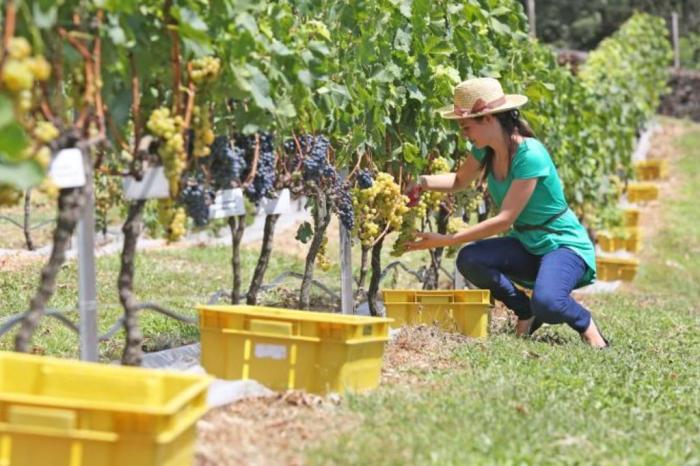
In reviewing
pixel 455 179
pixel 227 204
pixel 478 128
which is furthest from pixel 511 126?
pixel 227 204

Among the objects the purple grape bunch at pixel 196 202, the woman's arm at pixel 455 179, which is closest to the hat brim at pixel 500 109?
the woman's arm at pixel 455 179

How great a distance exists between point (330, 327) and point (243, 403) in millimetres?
384

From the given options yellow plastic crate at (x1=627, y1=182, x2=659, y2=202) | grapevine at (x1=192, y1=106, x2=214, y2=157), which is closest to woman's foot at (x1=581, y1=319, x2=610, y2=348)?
grapevine at (x1=192, y1=106, x2=214, y2=157)

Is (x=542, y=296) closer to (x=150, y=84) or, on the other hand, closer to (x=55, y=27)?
(x=150, y=84)

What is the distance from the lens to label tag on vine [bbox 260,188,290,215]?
5480 millimetres

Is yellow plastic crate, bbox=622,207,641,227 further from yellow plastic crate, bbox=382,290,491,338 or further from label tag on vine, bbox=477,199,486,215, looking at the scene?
yellow plastic crate, bbox=382,290,491,338

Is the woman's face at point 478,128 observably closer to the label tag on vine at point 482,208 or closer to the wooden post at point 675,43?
the label tag on vine at point 482,208

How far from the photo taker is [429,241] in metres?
5.83

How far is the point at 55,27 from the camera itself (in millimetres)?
3854

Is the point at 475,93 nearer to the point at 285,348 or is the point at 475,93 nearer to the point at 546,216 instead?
the point at 546,216

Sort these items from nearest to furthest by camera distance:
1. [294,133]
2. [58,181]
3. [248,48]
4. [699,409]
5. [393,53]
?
[58,181] < [248,48] < [699,409] < [294,133] < [393,53]

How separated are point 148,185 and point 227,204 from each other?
688mm

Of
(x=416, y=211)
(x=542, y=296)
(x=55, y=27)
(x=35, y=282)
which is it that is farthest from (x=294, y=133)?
(x=35, y=282)

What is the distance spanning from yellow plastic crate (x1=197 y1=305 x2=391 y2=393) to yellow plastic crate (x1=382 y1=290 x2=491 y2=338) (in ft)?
5.52
